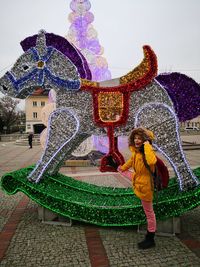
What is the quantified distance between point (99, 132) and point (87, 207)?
4.13 ft

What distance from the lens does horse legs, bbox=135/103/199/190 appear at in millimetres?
4207

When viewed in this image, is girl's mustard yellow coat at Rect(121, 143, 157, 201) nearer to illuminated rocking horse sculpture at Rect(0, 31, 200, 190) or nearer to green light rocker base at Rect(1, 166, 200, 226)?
green light rocker base at Rect(1, 166, 200, 226)

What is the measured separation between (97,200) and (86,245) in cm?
97

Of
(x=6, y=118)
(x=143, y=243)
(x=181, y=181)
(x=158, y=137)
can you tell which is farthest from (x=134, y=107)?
(x=6, y=118)

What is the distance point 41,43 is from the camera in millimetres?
4836

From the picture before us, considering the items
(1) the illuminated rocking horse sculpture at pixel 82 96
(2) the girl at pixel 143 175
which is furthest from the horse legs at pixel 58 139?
(2) the girl at pixel 143 175

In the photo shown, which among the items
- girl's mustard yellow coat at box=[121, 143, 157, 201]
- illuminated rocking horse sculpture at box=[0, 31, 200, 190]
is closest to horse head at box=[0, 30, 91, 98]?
illuminated rocking horse sculpture at box=[0, 31, 200, 190]

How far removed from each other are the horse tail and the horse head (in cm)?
140

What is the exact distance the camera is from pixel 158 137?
14.1ft

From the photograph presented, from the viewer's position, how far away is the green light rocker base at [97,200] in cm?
412

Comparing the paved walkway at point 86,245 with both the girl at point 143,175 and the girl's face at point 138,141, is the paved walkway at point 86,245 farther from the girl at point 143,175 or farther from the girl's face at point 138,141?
the girl's face at point 138,141

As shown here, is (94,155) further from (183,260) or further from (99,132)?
(183,260)

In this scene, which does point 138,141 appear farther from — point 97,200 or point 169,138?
point 97,200

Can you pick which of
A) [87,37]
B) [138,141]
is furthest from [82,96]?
[87,37]
